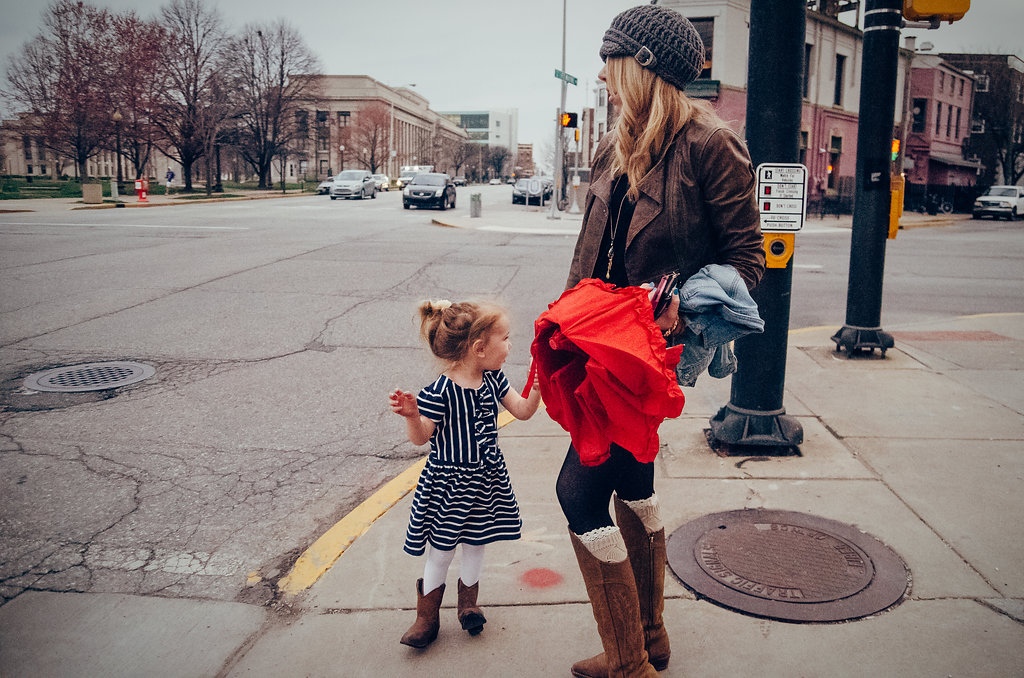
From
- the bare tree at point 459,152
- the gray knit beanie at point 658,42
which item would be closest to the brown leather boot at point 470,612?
the gray knit beanie at point 658,42

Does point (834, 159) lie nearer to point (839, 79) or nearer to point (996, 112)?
point (839, 79)

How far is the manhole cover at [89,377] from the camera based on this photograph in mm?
5668

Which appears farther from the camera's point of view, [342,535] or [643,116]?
[342,535]

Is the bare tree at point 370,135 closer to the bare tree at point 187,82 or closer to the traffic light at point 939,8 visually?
the bare tree at point 187,82

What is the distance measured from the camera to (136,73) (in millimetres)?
45906

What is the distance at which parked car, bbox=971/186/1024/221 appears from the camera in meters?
37.7

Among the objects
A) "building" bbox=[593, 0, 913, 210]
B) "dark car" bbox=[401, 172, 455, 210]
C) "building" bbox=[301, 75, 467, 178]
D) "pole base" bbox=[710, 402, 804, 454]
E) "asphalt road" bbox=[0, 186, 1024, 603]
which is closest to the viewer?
"asphalt road" bbox=[0, 186, 1024, 603]

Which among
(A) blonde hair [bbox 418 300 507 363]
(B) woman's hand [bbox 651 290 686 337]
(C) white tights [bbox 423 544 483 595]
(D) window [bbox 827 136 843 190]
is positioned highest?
(D) window [bbox 827 136 843 190]

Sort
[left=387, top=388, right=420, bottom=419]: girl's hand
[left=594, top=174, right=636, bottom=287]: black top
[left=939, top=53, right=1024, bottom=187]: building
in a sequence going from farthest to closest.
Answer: [left=939, top=53, right=1024, bottom=187]: building
[left=387, top=388, right=420, bottom=419]: girl's hand
[left=594, top=174, right=636, bottom=287]: black top

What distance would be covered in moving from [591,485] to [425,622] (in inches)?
34.3

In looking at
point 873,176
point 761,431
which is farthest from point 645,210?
point 873,176

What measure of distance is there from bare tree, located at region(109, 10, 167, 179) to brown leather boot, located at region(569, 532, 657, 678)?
4964 centimetres

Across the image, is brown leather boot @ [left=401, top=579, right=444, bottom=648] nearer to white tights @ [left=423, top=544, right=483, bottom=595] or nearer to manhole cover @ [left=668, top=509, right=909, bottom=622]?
white tights @ [left=423, top=544, right=483, bottom=595]

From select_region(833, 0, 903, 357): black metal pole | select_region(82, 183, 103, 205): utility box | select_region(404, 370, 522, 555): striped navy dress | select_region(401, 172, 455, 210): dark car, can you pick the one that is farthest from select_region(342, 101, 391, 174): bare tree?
select_region(404, 370, 522, 555): striped navy dress
